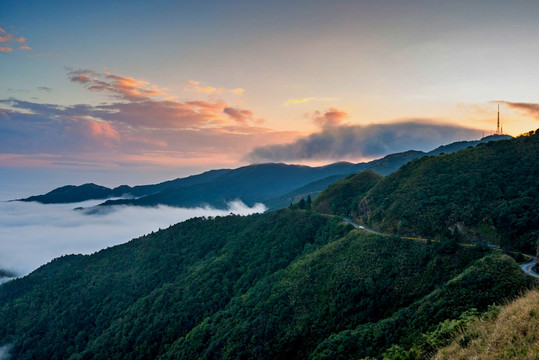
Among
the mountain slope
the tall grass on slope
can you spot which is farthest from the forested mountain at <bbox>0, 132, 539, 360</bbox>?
the tall grass on slope

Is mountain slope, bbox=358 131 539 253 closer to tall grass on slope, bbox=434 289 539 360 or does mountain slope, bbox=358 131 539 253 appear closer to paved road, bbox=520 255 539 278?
paved road, bbox=520 255 539 278

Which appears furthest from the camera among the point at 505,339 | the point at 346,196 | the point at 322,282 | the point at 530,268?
the point at 346,196

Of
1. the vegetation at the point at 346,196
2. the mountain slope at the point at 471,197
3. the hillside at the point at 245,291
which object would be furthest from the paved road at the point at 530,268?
the vegetation at the point at 346,196

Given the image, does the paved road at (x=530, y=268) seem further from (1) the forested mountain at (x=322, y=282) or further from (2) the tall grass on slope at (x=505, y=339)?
(2) the tall grass on slope at (x=505, y=339)

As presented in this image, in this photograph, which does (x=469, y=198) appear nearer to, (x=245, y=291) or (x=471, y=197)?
(x=471, y=197)

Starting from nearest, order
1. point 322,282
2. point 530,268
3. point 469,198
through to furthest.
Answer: point 530,268 < point 322,282 < point 469,198

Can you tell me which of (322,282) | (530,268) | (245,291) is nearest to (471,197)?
(530,268)

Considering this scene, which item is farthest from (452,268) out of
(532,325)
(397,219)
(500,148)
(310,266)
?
(500,148)

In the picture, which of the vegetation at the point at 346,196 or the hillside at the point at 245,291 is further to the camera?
the vegetation at the point at 346,196
